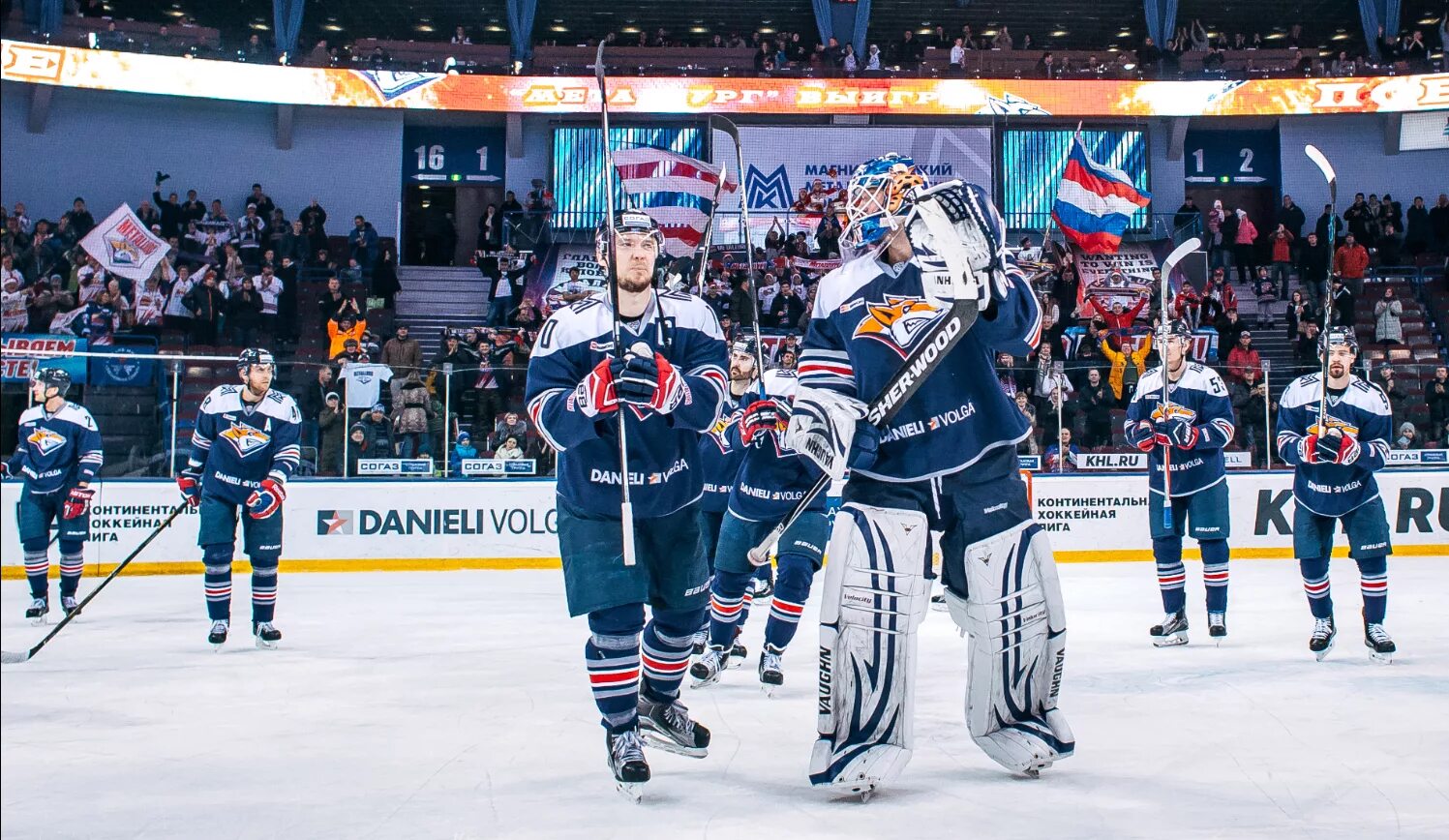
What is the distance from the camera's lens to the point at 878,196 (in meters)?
3.90

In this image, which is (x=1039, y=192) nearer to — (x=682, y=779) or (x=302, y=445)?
(x=302, y=445)

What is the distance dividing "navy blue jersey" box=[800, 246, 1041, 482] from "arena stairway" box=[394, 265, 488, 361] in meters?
16.6

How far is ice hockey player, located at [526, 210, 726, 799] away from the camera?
3873 mm

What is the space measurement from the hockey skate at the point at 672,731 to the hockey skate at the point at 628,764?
0.36 meters

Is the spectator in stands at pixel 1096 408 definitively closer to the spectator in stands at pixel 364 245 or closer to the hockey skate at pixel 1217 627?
the hockey skate at pixel 1217 627

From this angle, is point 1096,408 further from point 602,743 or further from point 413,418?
point 602,743

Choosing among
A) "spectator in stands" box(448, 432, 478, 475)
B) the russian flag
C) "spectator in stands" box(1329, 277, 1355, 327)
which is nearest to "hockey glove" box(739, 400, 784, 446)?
"spectator in stands" box(448, 432, 478, 475)

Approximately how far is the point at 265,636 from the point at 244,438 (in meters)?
1.16

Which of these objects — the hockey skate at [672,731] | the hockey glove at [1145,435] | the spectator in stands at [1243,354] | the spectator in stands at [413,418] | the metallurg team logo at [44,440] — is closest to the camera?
the hockey skate at [672,731]

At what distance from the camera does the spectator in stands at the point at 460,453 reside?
481 inches

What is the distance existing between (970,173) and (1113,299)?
4124 mm

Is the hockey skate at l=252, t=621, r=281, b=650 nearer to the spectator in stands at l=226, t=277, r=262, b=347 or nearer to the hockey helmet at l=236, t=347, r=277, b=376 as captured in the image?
the hockey helmet at l=236, t=347, r=277, b=376

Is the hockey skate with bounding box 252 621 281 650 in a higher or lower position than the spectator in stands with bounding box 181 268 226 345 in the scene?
lower

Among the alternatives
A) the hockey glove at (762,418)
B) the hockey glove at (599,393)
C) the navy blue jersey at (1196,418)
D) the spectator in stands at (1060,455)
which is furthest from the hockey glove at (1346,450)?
the spectator in stands at (1060,455)
